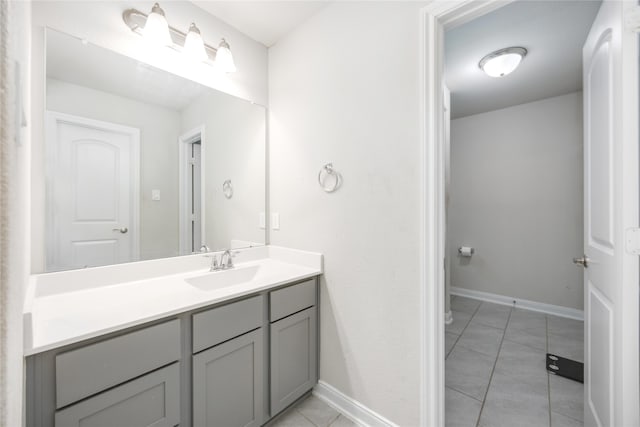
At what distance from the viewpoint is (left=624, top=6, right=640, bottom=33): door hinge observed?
0.89 m

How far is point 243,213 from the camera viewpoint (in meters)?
1.91

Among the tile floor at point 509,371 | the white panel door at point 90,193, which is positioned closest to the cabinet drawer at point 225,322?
the white panel door at point 90,193

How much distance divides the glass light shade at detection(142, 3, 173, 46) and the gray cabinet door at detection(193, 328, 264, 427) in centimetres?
156

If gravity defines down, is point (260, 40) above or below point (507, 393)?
above

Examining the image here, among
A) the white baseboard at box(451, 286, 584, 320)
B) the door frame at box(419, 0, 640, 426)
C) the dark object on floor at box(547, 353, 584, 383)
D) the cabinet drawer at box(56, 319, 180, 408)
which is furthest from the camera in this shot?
the white baseboard at box(451, 286, 584, 320)

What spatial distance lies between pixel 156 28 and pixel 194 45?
0.67 feet

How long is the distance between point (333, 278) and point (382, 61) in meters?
1.25

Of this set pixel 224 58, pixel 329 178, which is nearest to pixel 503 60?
pixel 329 178

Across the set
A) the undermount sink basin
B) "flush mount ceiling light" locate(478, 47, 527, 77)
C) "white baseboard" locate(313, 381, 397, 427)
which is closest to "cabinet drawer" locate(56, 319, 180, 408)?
the undermount sink basin

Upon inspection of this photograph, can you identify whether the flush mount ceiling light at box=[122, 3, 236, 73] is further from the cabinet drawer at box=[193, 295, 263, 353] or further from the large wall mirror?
the cabinet drawer at box=[193, 295, 263, 353]

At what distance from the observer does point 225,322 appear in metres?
1.22

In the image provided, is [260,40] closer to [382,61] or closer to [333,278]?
[382,61]

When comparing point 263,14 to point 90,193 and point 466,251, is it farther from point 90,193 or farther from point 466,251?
point 466,251

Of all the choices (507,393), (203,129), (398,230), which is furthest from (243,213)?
(507,393)
